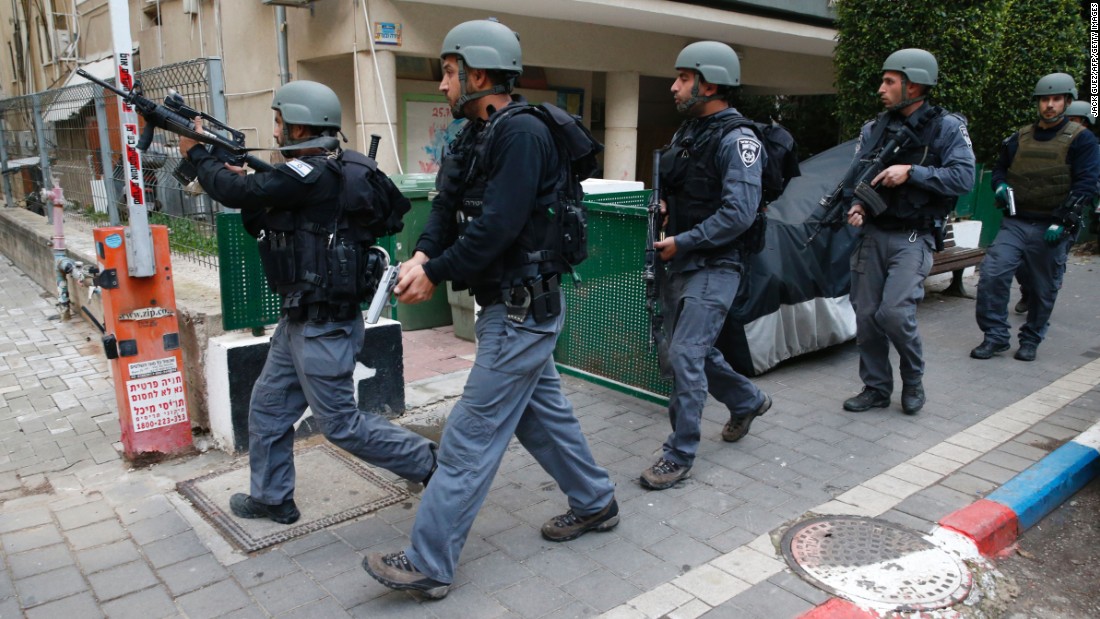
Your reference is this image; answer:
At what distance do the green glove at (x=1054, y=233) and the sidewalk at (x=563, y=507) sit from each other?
950 mm

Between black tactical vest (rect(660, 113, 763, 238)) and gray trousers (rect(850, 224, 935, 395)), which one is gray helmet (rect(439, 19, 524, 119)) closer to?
black tactical vest (rect(660, 113, 763, 238))

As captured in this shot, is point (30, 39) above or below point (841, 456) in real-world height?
above

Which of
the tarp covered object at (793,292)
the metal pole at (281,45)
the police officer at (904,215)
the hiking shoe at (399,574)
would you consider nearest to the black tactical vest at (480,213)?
the hiking shoe at (399,574)

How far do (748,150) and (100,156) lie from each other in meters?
5.62

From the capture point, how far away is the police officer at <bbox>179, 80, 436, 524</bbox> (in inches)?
123

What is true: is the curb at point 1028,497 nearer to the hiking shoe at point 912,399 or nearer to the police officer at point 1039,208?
the hiking shoe at point 912,399

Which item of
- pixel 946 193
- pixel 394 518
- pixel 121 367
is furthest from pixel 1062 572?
pixel 121 367

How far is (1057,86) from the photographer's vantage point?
581cm

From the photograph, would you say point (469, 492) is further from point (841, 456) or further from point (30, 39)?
point (30, 39)

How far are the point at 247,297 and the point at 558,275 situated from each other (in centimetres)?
202

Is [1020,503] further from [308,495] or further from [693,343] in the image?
[308,495]

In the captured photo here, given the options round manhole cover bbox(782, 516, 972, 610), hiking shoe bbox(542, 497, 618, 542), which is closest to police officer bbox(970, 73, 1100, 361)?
round manhole cover bbox(782, 516, 972, 610)

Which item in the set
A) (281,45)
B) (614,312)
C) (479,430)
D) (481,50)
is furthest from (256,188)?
(281,45)

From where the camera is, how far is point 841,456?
14.0ft
